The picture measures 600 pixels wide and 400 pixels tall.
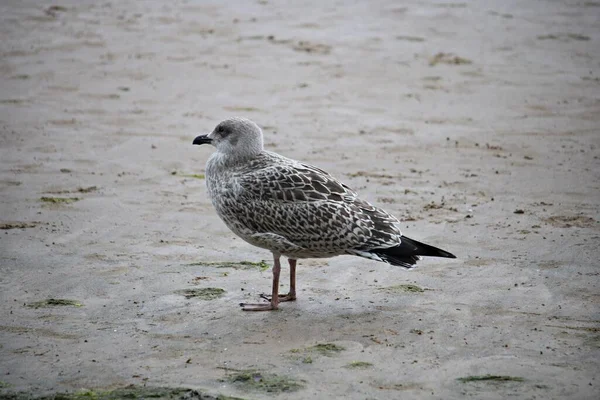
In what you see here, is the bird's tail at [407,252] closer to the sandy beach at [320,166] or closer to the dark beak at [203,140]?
the sandy beach at [320,166]

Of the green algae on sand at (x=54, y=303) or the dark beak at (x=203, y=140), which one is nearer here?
the green algae on sand at (x=54, y=303)

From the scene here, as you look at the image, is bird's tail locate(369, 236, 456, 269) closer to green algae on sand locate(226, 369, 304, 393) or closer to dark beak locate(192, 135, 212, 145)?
green algae on sand locate(226, 369, 304, 393)

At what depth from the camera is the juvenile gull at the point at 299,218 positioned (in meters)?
6.17

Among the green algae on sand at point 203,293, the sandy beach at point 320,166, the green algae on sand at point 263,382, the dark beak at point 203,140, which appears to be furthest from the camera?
the dark beak at point 203,140

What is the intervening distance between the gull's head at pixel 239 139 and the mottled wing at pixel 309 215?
256 millimetres

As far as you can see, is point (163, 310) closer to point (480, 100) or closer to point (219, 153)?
point (219, 153)

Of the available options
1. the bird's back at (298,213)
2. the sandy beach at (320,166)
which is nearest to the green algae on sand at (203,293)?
the sandy beach at (320,166)

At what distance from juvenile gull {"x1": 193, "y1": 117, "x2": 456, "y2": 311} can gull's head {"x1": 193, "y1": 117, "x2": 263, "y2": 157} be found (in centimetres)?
12

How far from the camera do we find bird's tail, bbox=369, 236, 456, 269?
20.1ft

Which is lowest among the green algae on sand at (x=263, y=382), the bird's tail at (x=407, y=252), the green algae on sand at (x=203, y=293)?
the green algae on sand at (x=263, y=382)

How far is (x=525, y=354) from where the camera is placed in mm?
5406

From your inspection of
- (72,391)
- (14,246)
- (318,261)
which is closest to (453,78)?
(318,261)

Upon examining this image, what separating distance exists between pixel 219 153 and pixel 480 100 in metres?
5.64

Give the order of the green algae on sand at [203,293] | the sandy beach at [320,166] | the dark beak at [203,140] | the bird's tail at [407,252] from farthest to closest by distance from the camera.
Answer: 1. the dark beak at [203,140]
2. the green algae on sand at [203,293]
3. the bird's tail at [407,252]
4. the sandy beach at [320,166]
